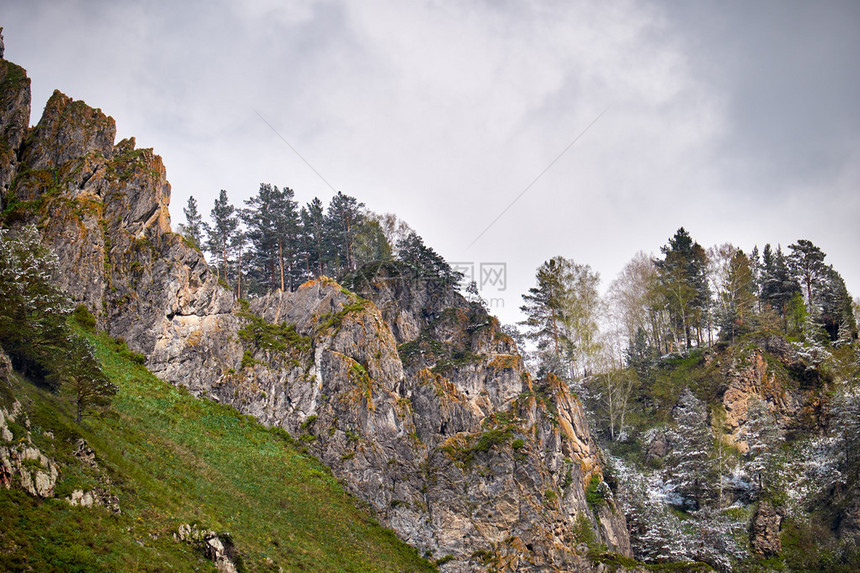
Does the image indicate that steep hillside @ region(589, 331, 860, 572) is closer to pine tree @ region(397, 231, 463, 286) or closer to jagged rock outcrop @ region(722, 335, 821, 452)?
jagged rock outcrop @ region(722, 335, 821, 452)

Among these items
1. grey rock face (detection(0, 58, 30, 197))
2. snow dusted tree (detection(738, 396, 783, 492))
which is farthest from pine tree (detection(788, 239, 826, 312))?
grey rock face (detection(0, 58, 30, 197))

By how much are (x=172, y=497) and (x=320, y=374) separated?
15.5 m

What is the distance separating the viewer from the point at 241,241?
55.1 m


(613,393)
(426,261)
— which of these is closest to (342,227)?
(426,261)

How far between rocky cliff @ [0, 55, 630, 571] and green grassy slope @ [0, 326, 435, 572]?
75.9 inches

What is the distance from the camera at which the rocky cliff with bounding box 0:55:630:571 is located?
3209 cm

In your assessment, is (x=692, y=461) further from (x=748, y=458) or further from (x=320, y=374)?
(x=320, y=374)

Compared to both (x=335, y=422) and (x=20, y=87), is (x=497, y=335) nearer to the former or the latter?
(x=335, y=422)

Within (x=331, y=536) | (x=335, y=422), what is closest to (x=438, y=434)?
(x=335, y=422)

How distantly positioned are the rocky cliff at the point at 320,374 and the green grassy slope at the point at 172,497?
1929mm

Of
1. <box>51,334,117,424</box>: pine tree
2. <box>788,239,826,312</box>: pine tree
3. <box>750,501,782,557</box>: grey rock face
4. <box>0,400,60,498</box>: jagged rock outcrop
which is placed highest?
<box>788,239,826,312</box>: pine tree

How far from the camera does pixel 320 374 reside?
35281 mm

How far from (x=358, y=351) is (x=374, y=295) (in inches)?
458

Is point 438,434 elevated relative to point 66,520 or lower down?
elevated
